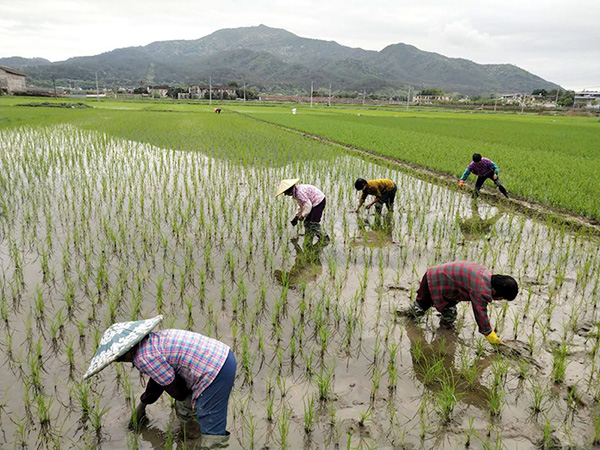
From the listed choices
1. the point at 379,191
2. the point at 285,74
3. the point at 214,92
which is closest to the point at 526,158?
the point at 379,191

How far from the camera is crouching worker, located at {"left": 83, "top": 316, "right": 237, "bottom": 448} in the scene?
2.04 m

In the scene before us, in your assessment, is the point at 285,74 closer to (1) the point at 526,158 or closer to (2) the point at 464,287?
(1) the point at 526,158

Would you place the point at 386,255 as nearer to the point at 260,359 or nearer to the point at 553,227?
the point at 260,359

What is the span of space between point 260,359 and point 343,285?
1.44 metres

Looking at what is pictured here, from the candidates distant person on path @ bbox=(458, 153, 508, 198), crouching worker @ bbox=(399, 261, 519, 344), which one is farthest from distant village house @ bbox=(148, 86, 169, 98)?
crouching worker @ bbox=(399, 261, 519, 344)

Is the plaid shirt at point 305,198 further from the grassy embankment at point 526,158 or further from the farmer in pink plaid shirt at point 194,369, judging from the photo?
the grassy embankment at point 526,158

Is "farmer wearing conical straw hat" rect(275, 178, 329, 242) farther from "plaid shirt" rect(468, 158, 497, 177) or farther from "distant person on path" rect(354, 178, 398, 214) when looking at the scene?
"plaid shirt" rect(468, 158, 497, 177)

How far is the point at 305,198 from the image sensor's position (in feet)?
16.1

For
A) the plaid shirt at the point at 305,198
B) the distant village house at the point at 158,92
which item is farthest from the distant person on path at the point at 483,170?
the distant village house at the point at 158,92

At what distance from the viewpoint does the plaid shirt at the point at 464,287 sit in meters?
2.88

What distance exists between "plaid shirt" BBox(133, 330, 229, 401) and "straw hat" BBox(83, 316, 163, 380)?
105mm

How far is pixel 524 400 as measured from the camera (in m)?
2.61

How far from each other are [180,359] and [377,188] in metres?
4.13

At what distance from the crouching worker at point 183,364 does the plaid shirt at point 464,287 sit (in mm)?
1773
